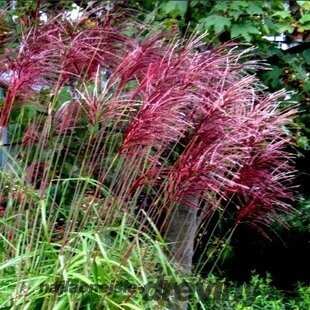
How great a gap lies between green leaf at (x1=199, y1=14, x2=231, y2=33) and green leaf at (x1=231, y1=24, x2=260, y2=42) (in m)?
0.07

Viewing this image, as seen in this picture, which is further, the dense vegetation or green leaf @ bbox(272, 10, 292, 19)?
green leaf @ bbox(272, 10, 292, 19)

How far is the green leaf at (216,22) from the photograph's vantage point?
141 inches

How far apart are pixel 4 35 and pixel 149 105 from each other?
150 centimetres

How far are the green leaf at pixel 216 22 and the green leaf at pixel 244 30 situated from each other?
68mm

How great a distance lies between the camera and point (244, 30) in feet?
11.9

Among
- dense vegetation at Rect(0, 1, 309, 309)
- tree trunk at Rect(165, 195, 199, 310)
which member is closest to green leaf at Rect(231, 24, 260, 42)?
dense vegetation at Rect(0, 1, 309, 309)

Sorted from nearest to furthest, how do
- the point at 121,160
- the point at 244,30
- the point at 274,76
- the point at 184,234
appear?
the point at 121,160 < the point at 184,234 < the point at 244,30 < the point at 274,76

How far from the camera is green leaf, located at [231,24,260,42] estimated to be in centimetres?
362

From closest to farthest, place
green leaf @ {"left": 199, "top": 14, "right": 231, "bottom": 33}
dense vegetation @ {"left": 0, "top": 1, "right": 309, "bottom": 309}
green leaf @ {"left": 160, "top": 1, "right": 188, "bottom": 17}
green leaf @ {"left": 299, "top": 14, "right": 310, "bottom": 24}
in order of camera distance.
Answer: dense vegetation @ {"left": 0, "top": 1, "right": 309, "bottom": 309} → green leaf @ {"left": 199, "top": 14, "right": 231, "bottom": 33} → green leaf @ {"left": 160, "top": 1, "right": 188, "bottom": 17} → green leaf @ {"left": 299, "top": 14, "right": 310, "bottom": 24}

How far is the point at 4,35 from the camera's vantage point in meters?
3.49

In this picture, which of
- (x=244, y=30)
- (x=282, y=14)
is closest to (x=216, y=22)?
(x=244, y=30)

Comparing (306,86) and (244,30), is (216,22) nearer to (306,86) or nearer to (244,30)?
(244,30)

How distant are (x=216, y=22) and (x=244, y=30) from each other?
0.19 m

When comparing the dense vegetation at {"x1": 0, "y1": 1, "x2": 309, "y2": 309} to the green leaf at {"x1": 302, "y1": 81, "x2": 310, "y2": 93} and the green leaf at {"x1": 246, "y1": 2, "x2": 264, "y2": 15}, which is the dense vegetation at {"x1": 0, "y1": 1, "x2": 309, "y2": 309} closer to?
the green leaf at {"x1": 246, "y1": 2, "x2": 264, "y2": 15}
